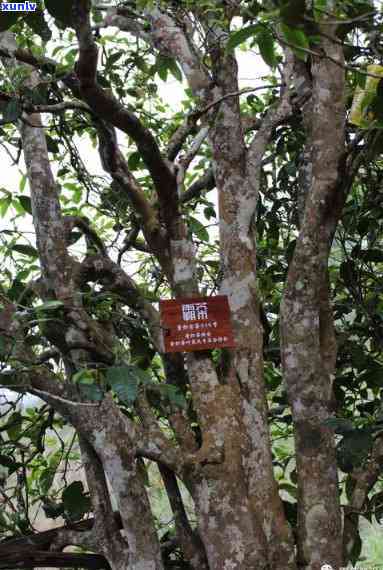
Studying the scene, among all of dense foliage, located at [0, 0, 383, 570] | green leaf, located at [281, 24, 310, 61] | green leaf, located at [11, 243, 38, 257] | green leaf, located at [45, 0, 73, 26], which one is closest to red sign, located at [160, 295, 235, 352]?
dense foliage, located at [0, 0, 383, 570]

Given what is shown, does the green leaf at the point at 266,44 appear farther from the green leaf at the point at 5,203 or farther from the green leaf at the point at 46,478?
the green leaf at the point at 46,478

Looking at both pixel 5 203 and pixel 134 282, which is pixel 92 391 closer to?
pixel 134 282

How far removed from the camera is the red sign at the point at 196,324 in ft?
5.65

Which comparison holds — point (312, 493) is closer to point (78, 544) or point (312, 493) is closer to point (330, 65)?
point (78, 544)

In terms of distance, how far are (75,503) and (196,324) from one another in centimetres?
62

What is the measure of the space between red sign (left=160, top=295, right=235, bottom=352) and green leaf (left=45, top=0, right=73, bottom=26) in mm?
718

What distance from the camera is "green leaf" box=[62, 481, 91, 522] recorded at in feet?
6.32

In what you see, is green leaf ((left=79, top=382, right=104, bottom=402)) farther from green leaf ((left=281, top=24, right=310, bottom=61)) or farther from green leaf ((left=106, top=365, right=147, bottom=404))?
green leaf ((left=281, top=24, right=310, bottom=61))

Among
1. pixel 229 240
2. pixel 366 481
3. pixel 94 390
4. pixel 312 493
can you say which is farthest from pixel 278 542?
pixel 229 240

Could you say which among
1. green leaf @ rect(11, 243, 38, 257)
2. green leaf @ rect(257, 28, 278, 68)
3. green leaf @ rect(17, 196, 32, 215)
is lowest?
green leaf @ rect(11, 243, 38, 257)

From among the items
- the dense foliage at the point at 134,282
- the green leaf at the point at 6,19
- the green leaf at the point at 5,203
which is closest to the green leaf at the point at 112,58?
the dense foliage at the point at 134,282

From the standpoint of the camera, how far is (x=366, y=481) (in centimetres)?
177

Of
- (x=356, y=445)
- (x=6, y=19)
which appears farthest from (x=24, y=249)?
(x=356, y=445)

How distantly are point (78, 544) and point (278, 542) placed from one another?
524mm
